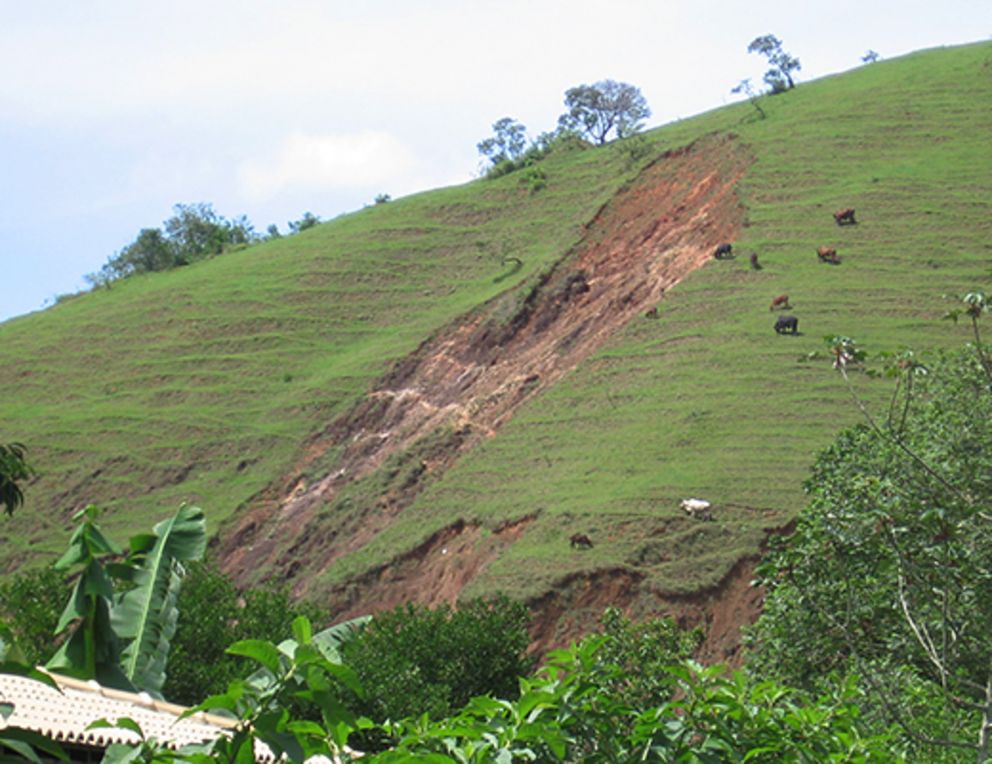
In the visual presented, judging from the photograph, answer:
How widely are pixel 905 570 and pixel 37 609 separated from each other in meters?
18.5

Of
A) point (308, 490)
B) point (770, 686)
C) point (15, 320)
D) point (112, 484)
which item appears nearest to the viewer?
point (770, 686)

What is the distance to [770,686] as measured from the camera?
814 cm

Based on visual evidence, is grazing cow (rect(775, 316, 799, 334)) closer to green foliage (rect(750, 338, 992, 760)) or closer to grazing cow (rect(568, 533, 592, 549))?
grazing cow (rect(568, 533, 592, 549))

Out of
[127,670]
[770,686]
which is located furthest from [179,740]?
[770,686]

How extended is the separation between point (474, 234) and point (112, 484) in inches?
958

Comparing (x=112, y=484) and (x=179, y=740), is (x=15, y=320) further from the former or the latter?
(x=179, y=740)

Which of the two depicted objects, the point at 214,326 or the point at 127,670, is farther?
the point at 214,326

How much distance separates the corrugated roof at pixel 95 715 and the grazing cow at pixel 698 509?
24338mm

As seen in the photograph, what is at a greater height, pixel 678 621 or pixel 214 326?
pixel 214 326

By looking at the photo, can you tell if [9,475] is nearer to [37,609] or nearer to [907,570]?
[907,570]

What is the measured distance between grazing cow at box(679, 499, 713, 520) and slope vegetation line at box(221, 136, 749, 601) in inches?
382

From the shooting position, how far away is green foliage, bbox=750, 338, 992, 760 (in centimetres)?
1229

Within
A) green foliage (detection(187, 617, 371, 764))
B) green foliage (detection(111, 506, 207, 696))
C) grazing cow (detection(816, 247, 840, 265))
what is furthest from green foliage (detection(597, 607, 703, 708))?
grazing cow (detection(816, 247, 840, 265))

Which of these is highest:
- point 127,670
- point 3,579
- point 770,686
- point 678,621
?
point 127,670
